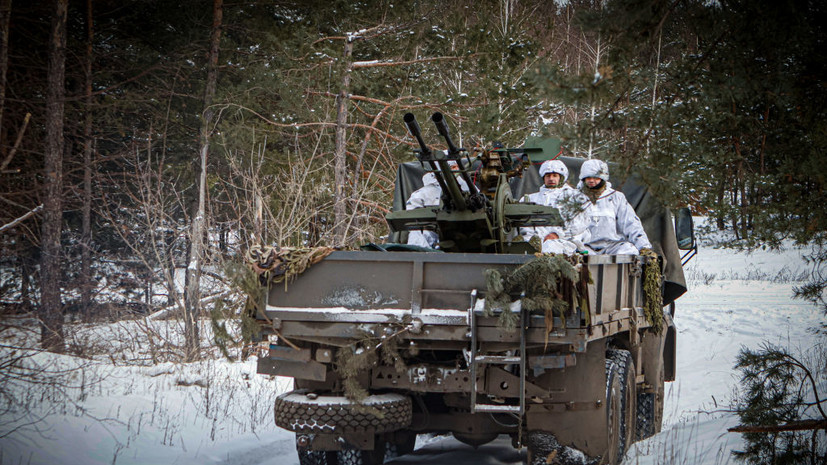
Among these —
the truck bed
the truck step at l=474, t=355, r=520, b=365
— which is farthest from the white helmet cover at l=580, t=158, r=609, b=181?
the truck step at l=474, t=355, r=520, b=365

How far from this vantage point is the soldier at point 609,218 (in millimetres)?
8331

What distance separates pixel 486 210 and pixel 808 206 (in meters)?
2.47

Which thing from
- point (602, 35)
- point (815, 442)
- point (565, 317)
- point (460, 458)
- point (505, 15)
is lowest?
point (460, 458)

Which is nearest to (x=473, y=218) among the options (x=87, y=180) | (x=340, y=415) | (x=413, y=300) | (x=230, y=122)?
(x=413, y=300)

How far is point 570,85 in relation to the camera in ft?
12.9

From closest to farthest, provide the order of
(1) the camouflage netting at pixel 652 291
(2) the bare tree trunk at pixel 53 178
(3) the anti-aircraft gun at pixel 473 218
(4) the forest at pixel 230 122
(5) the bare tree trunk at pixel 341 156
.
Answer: (3) the anti-aircraft gun at pixel 473 218 < (1) the camouflage netting at pixel 652 291 < (4) the forest at pixel 230 122 < (5) the bare tree trunk at pixel 341 156 < (2) the bare tree trunk at pixel 53 178

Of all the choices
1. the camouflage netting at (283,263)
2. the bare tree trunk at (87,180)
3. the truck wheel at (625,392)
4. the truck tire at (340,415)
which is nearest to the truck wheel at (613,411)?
the truck wheel at (625,392)

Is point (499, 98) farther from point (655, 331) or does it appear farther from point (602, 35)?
point (602, 35)

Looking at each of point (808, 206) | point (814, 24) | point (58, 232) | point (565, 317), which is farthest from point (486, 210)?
point (58, 232)

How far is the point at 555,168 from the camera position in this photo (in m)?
8.80

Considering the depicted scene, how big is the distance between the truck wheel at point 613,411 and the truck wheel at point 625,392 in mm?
140

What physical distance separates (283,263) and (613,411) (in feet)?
8.78

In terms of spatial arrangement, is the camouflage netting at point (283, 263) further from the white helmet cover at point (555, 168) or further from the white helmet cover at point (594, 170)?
the white helmet cover at point (555, 168)

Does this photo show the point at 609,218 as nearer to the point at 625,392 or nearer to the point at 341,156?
the point at 625,392
